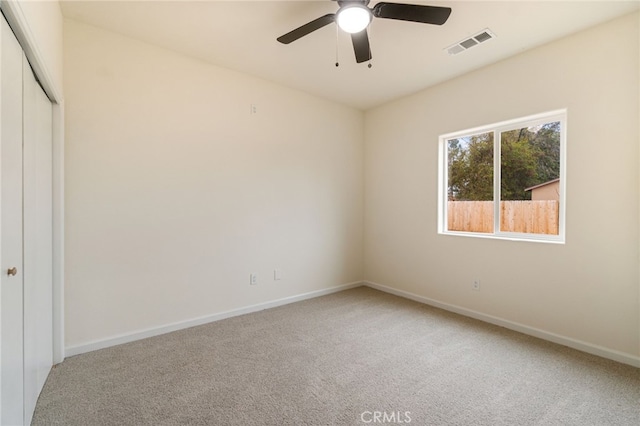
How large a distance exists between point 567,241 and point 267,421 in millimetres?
2792

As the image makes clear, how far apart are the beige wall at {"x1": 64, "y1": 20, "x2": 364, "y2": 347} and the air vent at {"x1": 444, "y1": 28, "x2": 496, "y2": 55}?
1755 millimetres

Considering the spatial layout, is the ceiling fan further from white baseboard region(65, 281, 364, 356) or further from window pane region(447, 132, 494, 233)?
white baseboard region(65, 281, 364, 356)

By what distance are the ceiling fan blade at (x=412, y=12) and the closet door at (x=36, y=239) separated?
207cm

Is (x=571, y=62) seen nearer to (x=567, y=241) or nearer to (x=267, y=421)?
(x=567, y=241)

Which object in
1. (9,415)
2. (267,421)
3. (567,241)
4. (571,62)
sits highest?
(571,62)

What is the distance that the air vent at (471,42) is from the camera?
8.08ft

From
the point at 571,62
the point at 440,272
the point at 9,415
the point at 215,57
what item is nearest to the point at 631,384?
the point at 440,272

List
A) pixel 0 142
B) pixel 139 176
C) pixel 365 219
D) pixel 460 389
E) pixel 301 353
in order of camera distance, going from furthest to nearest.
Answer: pixel 365 219, pixel 139 176, pixel 301 353, pixel 460 389, pixel 0 142

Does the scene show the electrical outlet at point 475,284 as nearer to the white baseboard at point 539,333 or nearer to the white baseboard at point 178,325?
the white baseboard at point 539,333

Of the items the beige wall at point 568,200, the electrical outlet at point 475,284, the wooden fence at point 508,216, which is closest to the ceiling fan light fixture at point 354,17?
the beige wall at point 568,200

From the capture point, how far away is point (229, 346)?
8.22ft

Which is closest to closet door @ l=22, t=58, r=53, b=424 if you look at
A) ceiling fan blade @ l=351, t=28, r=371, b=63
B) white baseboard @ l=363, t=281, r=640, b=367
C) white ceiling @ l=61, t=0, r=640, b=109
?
white ceiling @ l=61, t=0, r=640, b=109

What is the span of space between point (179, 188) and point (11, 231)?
5.00 feet

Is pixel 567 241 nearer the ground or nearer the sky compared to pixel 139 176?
nearer the ground
